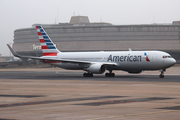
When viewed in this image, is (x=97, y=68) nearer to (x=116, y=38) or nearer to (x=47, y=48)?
(x=47, y=48)

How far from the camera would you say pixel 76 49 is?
161 meters

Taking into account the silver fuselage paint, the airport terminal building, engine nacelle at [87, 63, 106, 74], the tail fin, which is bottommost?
engine nacelle at [87, 63, 106, 74]

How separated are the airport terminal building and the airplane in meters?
104

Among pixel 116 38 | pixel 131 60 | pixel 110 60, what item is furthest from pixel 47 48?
pixel 116 38

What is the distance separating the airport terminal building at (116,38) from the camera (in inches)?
6265

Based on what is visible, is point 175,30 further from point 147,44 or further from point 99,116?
point 99,116

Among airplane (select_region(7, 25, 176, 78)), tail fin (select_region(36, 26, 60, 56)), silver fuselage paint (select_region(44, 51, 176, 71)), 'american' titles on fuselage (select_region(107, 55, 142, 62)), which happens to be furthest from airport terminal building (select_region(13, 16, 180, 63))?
'american' titles on fuselage (select_region(107, 55, 142, 62))

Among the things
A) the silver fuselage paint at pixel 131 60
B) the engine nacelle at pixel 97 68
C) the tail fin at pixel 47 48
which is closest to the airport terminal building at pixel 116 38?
the tail fin at pixel 47 48

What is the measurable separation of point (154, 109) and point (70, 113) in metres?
3.64

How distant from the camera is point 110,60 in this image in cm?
4909

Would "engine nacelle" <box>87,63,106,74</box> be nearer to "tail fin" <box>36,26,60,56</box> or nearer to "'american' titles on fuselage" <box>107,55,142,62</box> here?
"'american' titles on fuselage" <box>107,55,142,62</box>

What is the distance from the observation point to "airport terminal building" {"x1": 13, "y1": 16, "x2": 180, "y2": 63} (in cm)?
15912

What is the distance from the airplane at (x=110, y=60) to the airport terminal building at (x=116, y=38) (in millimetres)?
103813

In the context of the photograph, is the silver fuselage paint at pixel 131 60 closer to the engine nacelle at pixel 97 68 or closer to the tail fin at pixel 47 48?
the engine nacelle at pixel 97 68
